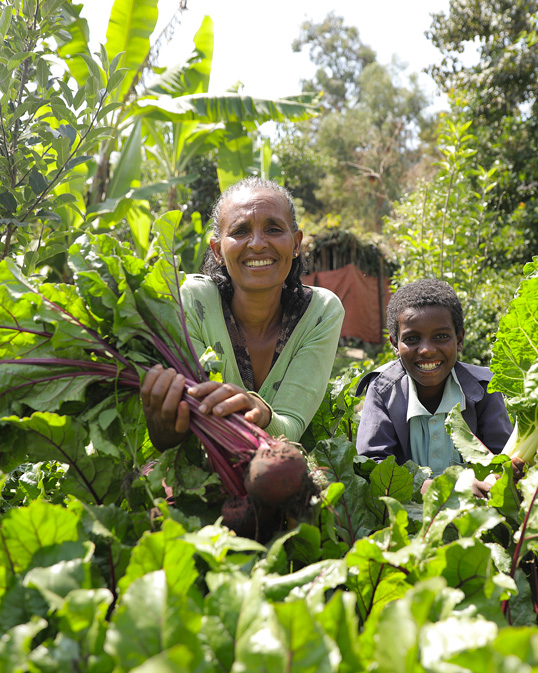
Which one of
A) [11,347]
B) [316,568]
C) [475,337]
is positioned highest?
[11,347]

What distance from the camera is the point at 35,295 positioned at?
4.28ft

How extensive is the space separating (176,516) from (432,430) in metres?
1.60

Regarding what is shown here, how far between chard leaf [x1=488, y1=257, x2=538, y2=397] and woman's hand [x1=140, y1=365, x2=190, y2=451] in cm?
88

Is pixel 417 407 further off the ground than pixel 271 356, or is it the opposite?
pixel 271 356

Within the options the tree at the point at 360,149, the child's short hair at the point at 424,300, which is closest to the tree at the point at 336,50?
the tree at the point at 360,149

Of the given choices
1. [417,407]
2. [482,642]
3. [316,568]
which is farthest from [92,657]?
[417,407]

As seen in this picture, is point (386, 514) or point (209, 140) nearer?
point (386, 514)

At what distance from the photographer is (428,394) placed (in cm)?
255

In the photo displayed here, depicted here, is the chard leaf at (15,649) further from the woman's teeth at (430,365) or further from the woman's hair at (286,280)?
the woman's teeth at (430,365)

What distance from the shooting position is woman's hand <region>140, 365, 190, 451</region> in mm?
1276

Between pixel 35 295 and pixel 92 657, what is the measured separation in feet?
2.77

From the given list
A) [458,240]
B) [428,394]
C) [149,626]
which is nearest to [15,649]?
[149,626]

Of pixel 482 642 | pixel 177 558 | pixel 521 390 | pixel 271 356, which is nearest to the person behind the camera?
pixel 482 642

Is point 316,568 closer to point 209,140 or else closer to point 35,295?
point 35,295
